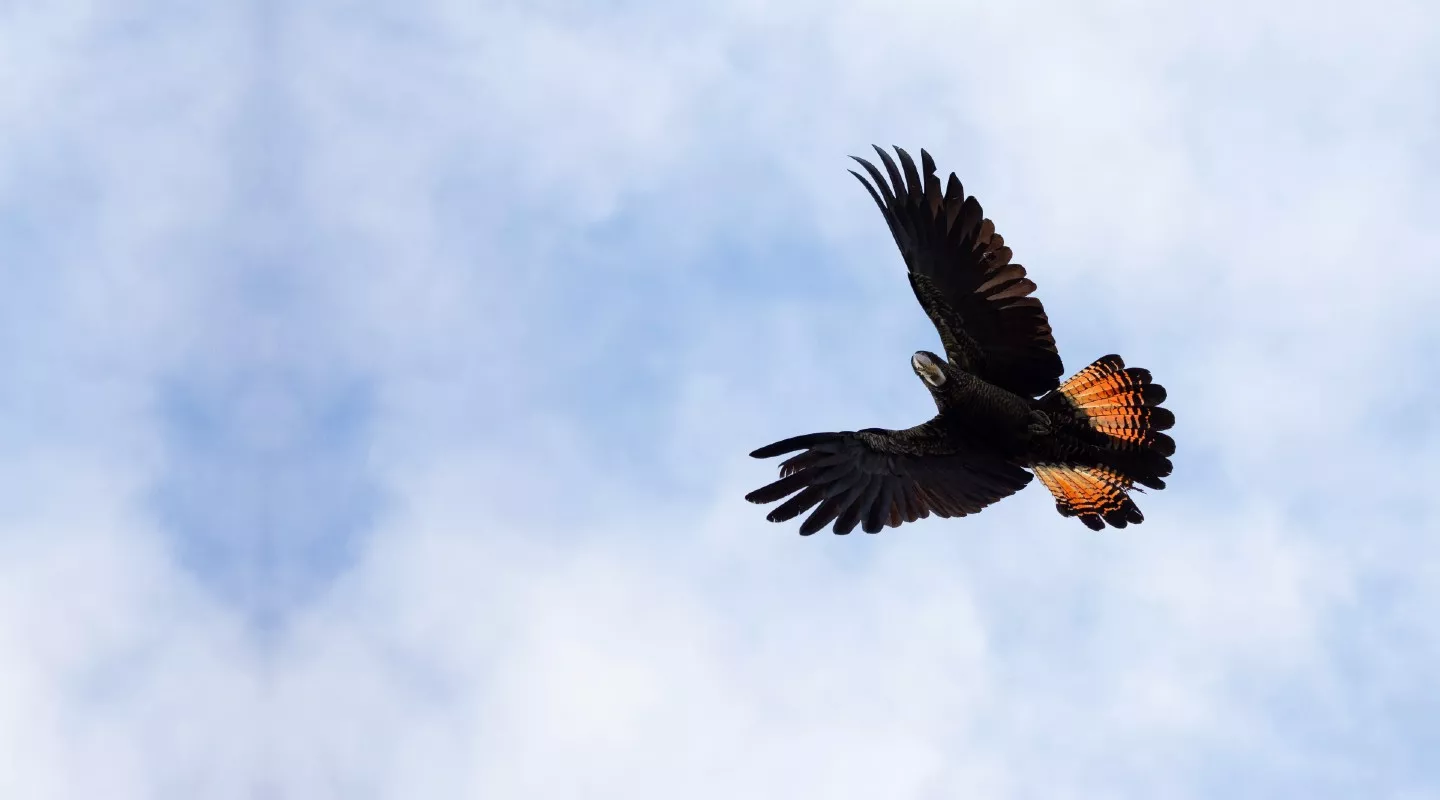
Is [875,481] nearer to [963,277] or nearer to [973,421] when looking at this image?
[973,421]

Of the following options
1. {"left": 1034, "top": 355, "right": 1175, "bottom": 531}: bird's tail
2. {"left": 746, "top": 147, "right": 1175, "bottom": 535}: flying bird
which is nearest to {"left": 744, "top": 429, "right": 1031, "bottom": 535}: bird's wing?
{"left": 746, "top": 147, "right": 1175, "bottom": 535}: flying bird

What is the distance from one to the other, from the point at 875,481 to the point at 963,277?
9.67 ft

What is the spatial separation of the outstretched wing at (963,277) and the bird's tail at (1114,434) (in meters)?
0.52

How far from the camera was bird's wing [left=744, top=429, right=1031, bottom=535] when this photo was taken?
19.3 metres

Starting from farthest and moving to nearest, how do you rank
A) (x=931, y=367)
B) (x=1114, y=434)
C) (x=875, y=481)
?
(x=1114, y=434) < (x=875, y=481) < (x=931, y=367)

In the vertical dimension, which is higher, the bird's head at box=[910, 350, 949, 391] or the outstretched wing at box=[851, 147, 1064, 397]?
the outstretched wing at box=[851, 147, 1064, 397]

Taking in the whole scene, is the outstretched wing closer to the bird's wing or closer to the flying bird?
the flying bird

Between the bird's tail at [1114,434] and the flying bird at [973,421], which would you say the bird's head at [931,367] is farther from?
the bird's tail at [1114,434]

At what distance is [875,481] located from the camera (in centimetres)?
1981

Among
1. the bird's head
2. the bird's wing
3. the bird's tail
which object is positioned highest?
the bird's tail

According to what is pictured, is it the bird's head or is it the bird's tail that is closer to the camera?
the bird's head

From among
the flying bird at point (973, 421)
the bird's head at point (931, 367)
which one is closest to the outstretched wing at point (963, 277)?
the flying bird at point (973, 421)

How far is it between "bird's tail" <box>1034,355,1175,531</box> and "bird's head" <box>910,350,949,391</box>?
1.87 meters

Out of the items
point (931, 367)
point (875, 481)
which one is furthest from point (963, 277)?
point (875, 481)
